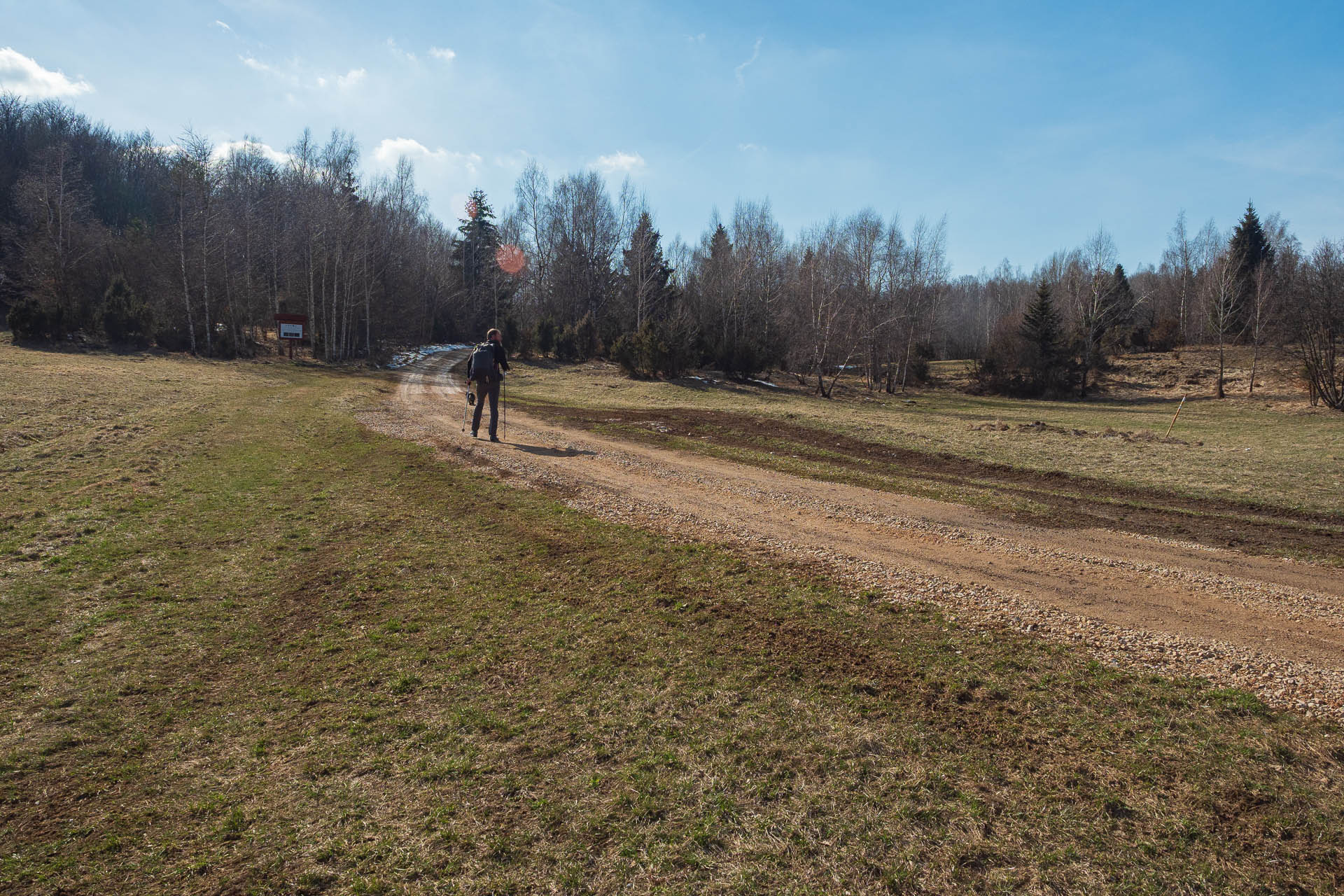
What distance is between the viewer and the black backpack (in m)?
14.9

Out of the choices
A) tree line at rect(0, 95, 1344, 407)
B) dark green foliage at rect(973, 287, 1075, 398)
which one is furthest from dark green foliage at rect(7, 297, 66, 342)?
dark green foliage at rect(973, 287, 1075, 398)

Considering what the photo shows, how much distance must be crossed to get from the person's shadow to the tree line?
22069 millimetres

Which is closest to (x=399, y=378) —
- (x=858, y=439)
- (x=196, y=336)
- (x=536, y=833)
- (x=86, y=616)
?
(x=196, y=336)

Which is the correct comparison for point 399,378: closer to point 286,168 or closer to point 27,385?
point 27,385

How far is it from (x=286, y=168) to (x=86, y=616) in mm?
63105

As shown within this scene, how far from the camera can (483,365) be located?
14930mm

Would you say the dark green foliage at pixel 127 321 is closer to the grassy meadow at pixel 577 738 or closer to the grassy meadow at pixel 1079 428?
Result: the grassy meadow at pixel 1079 428

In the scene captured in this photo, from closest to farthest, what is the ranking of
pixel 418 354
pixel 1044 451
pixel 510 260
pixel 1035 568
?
pixel 1035 568 < pixel 1044 451 < pixel 418 354 < pixel 510 260

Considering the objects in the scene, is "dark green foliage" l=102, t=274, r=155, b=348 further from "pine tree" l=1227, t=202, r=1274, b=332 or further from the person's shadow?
"pine tree" l=1227, t=202, r=1274, b=332

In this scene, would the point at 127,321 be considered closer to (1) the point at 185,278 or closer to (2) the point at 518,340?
(1) the point at 185,278

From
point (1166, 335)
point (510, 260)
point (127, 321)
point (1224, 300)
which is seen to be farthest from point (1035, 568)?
point (1166, 335)

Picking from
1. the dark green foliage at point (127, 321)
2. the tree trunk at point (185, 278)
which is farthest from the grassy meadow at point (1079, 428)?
the dark green foliage at point (127, 321)

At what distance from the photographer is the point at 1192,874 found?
306 cm

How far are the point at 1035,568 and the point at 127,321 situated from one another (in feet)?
151
